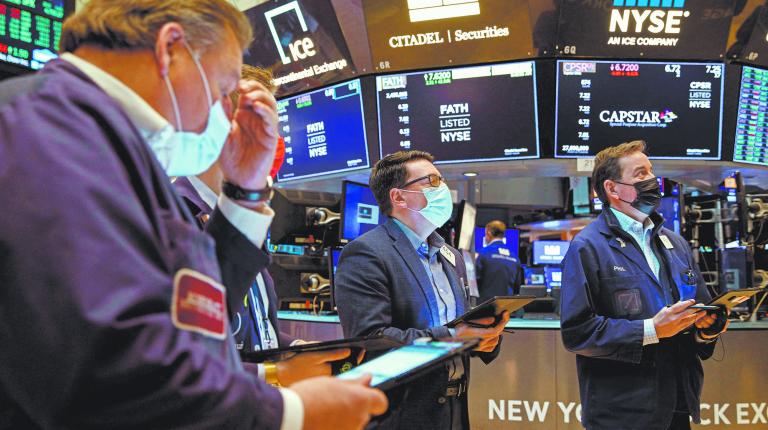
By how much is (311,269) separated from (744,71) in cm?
373

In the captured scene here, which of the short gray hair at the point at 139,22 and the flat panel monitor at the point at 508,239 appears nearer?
the short gray hair at the point at 139,22

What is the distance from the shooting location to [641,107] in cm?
518

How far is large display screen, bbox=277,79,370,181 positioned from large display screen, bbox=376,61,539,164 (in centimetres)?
24

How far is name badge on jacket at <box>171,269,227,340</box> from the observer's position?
34.0 inches

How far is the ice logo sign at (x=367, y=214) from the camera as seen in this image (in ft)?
16.5

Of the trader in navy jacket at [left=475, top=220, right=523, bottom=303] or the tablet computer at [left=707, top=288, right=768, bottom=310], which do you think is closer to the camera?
the tablet computer at [left=707, top=288, right=768, bottom=310]

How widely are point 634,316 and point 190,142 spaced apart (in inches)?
95.2

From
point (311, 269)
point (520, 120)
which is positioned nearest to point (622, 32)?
point (520, 120)

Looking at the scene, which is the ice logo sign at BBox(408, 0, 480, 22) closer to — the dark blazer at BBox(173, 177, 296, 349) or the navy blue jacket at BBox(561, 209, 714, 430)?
the navy blue jacket at BBox(561, 209, 714, 430)

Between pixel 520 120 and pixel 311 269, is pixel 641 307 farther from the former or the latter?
pixel 311 269

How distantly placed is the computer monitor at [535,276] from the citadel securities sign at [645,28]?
149 inches

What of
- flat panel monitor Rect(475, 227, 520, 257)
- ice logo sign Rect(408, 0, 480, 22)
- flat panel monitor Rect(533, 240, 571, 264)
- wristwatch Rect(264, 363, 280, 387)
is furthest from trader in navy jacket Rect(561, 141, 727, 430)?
flat panel monitor Rect(533, 240, 571, 264)

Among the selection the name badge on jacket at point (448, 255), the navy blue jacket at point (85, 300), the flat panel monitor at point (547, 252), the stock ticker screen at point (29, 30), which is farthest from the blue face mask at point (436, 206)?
the flat panel monitor at point (547, 252)

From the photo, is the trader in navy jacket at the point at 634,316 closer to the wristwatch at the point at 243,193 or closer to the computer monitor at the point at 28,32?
the wristwatch at the point at 243,193
